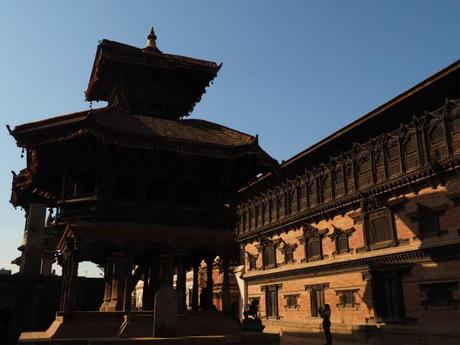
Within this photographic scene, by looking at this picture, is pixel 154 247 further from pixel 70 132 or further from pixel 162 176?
pixel 70 132

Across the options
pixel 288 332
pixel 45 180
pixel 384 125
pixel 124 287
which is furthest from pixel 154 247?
pixel 288 332

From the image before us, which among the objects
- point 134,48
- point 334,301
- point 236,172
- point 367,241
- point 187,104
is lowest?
point 334,301

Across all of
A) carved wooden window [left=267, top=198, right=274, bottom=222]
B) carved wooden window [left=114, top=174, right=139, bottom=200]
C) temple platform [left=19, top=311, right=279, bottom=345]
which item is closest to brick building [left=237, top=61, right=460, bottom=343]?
carved wooden window [left=267, top=198, right=274, bottom=222]

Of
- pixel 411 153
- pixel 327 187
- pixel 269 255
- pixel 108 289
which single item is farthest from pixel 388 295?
pixel 108 289

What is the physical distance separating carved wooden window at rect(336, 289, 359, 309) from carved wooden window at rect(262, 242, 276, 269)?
855 cm

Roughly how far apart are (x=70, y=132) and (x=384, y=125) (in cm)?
1791

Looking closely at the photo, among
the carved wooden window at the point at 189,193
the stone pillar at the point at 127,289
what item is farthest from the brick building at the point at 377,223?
the stone pillar at the point at 127,289

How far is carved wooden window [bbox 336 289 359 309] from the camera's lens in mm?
25609

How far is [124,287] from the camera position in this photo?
14.6 metres

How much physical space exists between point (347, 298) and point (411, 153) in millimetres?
9831

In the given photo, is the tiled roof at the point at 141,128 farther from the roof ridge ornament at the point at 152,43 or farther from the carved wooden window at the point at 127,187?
the roof ridge ornament at the point at 152,43

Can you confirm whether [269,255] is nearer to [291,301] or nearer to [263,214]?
[263,214]

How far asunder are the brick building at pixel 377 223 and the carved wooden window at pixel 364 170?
→ 0.21 ft

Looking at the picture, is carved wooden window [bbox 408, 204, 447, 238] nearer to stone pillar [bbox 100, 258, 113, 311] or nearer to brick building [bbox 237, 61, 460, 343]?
brick building [bbox 237, 61, 460, 343]
